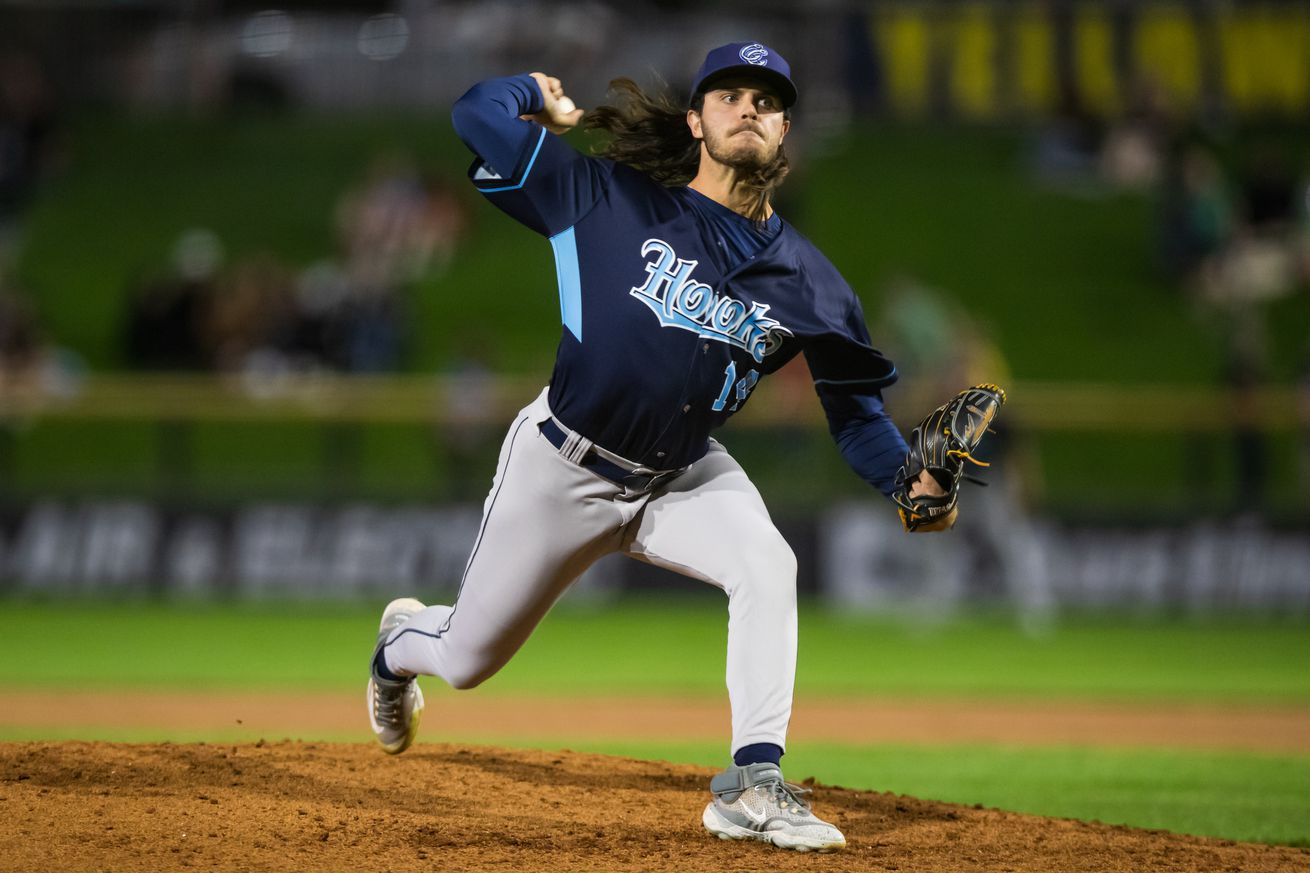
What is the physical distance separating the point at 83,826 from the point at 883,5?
19407mm

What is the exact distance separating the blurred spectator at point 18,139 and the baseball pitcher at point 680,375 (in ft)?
51.9

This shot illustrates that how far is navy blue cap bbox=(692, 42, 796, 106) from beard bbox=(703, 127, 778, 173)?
0.15 meters

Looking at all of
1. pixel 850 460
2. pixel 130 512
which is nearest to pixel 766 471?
pixel 130 512

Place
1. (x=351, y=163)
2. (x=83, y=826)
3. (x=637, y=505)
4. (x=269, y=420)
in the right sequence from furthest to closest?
(x=351, y=163) < (x=269, y=420) < (x=637, y=505) < (x=83, y=826)

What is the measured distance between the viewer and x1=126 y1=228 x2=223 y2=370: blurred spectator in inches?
592

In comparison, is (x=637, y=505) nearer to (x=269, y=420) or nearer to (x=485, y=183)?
(x=485, y=183)

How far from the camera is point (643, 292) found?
14.4 ft

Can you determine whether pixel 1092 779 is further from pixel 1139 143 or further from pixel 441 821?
pixel 1139 143

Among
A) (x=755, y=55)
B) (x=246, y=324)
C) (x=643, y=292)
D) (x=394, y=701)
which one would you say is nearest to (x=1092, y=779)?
(x=394, y=701)

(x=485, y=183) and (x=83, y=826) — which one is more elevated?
(x=485, y=183)

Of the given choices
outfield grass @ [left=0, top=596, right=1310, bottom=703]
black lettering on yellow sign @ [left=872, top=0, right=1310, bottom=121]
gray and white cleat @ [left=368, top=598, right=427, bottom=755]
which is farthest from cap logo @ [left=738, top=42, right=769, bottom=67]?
black lettering on yellow sign @ [left=872, top=0, right=1310, bottom=121]

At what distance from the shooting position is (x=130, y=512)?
1352cm

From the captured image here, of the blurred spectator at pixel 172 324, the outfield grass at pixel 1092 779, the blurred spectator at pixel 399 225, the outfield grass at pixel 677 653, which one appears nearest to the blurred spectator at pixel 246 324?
the blurred spectator at pixel 172 324

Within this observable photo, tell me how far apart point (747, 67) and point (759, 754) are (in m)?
1.88
